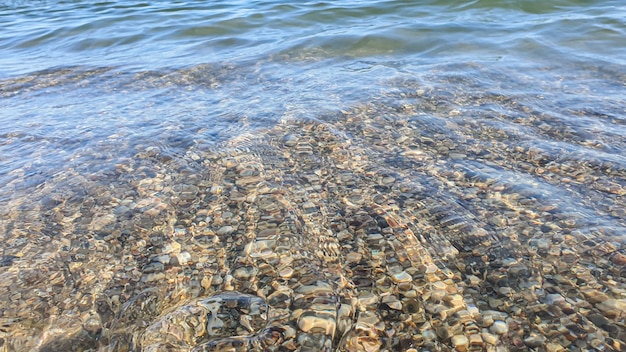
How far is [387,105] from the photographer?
5520 millimetres

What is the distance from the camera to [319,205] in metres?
3.51

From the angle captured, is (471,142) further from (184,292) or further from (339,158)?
(184,292)

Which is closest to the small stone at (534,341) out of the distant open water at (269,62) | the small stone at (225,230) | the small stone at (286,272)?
the small stone at (286,272)

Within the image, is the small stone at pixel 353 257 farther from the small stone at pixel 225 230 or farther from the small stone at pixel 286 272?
the small stone at pixel 225 230

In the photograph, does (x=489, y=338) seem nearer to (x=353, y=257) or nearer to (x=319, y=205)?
(x=353, y=257)

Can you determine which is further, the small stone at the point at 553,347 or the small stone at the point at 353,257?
the small stone at the point at 353,257

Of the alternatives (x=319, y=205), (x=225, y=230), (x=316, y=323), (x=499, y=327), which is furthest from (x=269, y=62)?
(x=499, y=327)

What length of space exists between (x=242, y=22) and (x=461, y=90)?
7.38 meters

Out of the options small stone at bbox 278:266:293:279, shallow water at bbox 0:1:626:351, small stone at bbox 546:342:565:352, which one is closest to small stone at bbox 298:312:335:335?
shallow water at bbox 0:1:626:351

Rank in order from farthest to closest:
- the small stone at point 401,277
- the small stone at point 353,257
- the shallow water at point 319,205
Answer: the small stone at point 353,257 < the small stone at point 401,277 < the shallow water at point 319,205

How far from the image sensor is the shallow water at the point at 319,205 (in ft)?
7.95

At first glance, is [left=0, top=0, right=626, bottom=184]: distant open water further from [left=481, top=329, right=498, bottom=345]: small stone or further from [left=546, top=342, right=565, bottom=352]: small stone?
[left=481, top=329, right=498, bottom=345]: small stone

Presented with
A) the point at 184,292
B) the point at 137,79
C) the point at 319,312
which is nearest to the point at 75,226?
the point at 184,292

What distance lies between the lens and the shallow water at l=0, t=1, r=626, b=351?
95.4 inches
